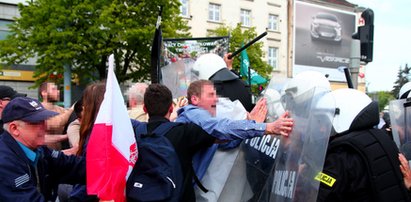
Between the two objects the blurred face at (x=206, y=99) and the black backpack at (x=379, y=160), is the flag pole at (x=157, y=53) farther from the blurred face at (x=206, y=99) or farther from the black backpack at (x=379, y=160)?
the black backpack at (x=379, y=160)

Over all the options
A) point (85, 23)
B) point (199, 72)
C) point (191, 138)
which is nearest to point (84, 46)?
point (85, 23)

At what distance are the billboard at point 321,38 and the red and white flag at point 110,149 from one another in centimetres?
3743

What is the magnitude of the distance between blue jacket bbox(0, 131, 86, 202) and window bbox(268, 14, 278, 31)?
34.7 metres

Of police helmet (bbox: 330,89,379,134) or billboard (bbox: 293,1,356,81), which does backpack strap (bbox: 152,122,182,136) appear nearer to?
police helmet (bbox: 330,89,379,134)

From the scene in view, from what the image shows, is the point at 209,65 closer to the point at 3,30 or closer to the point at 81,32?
the point at 81,32

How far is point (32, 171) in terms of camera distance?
2.35 metres

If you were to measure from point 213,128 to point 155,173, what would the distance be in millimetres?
518

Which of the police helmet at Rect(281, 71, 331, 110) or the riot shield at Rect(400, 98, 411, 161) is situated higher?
the police helmet at Rect(281, 71, 331, 110)

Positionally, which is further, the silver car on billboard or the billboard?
the silver car on billboard

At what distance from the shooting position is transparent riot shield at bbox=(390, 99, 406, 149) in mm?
3244

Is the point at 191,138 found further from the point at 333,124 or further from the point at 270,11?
the point at 270,11

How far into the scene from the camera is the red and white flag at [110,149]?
2.23 meters

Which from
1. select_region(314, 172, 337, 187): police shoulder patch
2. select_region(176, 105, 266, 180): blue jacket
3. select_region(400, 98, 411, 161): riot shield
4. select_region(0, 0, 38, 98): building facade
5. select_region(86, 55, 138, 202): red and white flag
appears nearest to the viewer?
select_region(86, 55, 138, 202): red and white flag

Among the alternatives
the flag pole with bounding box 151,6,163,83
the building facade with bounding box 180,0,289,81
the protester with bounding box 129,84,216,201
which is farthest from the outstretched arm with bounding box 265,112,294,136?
the building facade with bounding box 180,0,289,81
